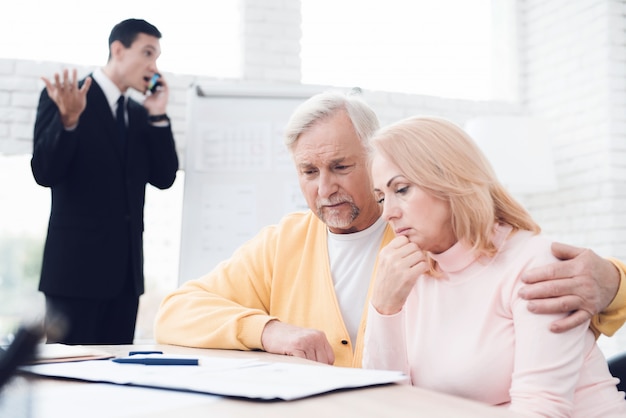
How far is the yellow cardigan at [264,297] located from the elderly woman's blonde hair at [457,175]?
35cm

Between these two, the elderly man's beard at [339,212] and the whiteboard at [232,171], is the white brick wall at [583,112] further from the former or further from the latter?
the elderly man's beard at [339,212]

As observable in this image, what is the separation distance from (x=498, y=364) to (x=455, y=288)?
0.47 feet

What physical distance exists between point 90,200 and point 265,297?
1.26 metres

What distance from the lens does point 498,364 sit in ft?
3.14

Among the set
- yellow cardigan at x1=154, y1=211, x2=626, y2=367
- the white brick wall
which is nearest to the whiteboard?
yellow cardigan at x1=154, y1=211, x2=626, y2=367

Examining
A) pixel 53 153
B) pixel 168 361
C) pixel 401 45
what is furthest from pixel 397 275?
pixel 401 45

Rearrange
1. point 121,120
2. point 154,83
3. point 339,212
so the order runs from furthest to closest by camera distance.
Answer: point 154,83 < point 121,120 < point 339,212

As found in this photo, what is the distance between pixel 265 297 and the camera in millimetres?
1523

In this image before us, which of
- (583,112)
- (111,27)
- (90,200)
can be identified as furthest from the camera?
(583,112)

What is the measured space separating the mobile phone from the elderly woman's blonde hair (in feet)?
6.17

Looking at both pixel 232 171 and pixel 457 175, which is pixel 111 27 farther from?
pixel 457 175

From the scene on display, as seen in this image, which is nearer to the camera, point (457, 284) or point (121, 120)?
point (457, 284)

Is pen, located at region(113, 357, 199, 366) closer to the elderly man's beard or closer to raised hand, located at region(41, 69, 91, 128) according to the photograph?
the elderly man's beard

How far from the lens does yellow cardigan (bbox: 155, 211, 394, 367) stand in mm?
1241
